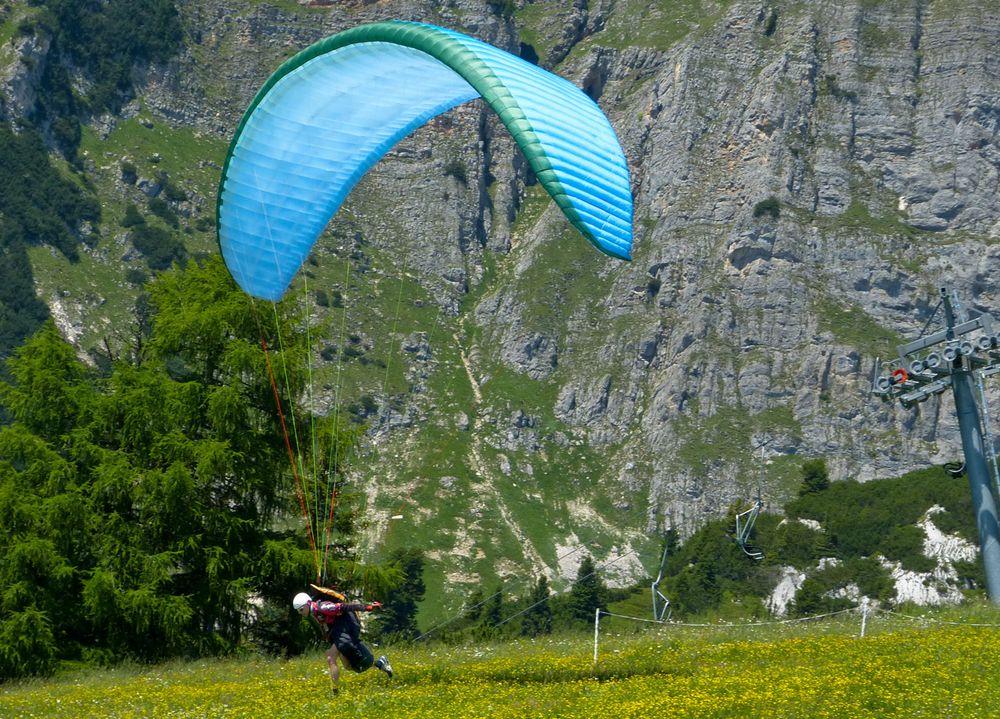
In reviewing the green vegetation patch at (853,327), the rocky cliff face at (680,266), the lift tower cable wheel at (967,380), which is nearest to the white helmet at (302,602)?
the lift tower cable wheel at (967,380)

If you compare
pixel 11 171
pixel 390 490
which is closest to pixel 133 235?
pixel 11 171

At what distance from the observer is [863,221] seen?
5536 inches

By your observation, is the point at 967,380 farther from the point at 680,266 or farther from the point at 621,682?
the point at 680,266

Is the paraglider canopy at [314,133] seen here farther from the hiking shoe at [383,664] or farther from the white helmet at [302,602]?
the hiking shoe at [383,664]

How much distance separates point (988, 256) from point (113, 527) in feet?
420

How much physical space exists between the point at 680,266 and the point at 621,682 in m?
129

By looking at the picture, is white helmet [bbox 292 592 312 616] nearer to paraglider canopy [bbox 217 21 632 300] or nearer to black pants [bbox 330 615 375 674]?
black pants [bbox 330 615 375 674]

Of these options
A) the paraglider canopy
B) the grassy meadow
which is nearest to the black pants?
the grassy meadow

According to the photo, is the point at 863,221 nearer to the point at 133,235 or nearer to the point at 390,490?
the point at 390,490

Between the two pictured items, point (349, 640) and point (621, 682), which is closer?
point (349, 640)

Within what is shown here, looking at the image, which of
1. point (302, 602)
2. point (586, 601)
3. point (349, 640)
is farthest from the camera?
point (586, 601)

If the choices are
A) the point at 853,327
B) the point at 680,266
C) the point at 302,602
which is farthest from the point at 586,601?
the point at 680,266

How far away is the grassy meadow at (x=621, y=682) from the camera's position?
1223 centimetres

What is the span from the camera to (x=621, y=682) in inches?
556
